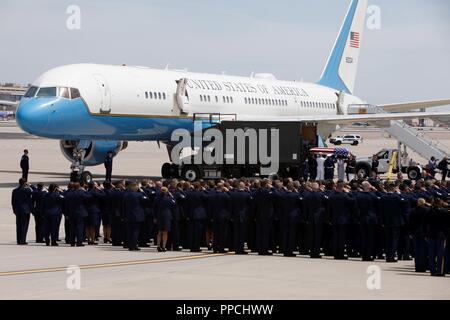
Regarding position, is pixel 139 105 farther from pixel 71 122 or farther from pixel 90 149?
pixel 71 122

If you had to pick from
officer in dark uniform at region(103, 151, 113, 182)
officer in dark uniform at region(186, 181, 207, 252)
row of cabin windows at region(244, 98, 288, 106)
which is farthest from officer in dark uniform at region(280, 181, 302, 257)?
row of cabin windows at region(244, 98, 288, 106)

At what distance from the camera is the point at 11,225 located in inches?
1045

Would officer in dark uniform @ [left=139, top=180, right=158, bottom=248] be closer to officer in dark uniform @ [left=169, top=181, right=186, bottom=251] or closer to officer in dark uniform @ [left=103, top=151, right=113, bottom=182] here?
officer in dark uniform @ [left=169, top=181, right=186, bottom=251]

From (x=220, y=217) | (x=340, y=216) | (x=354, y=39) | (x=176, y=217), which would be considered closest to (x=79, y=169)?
(x=176, y=217)

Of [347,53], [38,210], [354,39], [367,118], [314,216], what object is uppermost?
[354,39]

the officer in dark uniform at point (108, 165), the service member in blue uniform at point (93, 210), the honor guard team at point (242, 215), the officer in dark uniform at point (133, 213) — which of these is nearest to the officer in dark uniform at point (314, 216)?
the honor guard team at point (242, 215)

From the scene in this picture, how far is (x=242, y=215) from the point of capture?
21.8 m

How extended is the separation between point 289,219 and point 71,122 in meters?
16.5

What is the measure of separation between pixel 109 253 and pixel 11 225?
6.00 meters

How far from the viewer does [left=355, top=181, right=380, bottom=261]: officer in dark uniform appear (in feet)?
68.9

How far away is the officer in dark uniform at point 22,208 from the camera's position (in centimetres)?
2277

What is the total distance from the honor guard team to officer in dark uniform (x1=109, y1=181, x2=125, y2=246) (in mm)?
22
